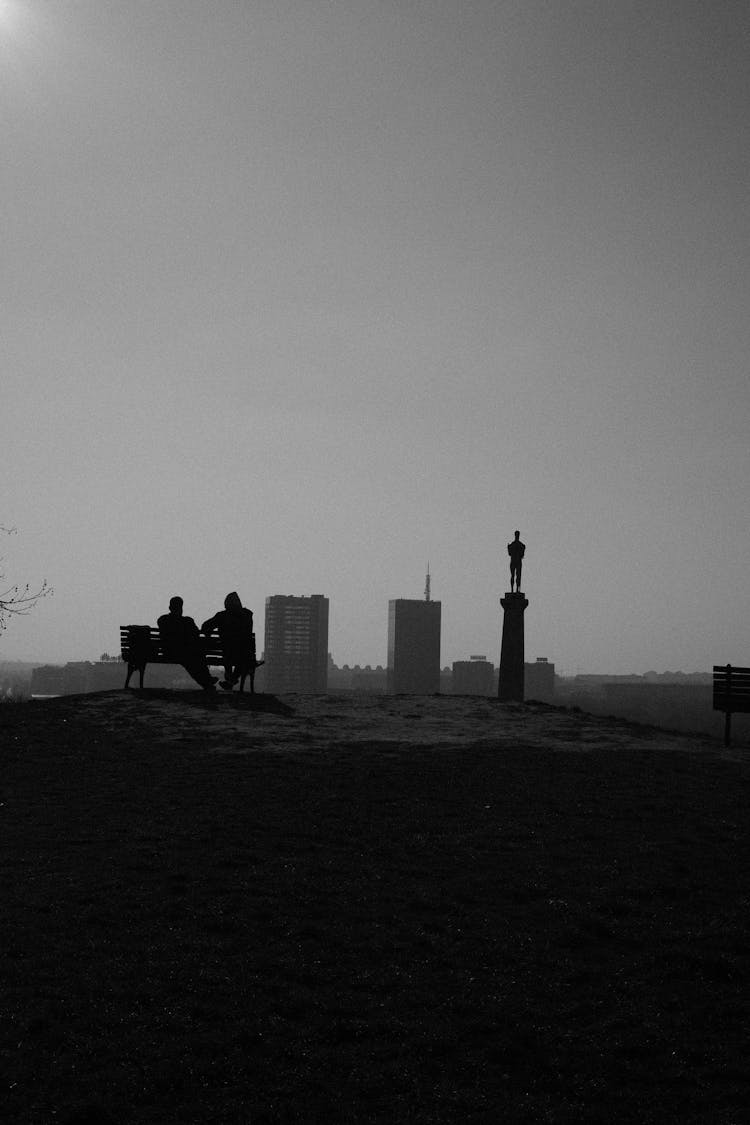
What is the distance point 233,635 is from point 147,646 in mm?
2021

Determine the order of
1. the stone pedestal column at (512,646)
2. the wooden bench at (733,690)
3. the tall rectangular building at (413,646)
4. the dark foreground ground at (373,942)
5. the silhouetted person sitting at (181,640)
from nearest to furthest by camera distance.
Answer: the dark foreground ground at (373,942) → the wooden bench at (733,690) → the silhouetted person sitting at (181,640) → the stone pedestal column at (512,646) → the tall rectangular building at (413,646)

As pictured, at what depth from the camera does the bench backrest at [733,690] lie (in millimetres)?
17094

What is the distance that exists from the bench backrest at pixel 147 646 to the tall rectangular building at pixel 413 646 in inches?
5996

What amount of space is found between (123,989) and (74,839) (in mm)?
3656

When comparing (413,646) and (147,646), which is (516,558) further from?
(413,646)

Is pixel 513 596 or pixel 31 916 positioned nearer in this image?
pixel 31 916

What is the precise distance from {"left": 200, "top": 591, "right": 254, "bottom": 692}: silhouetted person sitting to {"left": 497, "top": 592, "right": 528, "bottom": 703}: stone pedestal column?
30.1ft

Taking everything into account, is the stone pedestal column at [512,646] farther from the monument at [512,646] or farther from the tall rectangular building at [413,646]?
the tall rectangular building at [413,646]

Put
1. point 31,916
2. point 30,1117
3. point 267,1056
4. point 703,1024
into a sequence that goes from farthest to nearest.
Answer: point 31,916
point 703,1024
point 267,1056
point 30,1117

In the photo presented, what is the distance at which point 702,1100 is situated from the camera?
4.97m

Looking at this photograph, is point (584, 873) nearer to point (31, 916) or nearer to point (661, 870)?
point (661, 870)

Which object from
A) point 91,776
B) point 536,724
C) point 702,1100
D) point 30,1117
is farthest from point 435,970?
point 536,724

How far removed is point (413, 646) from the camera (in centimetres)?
18450

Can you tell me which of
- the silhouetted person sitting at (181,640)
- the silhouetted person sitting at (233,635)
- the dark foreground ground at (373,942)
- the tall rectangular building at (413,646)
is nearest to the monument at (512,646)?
the silhouetted person sitting at (233,635)
